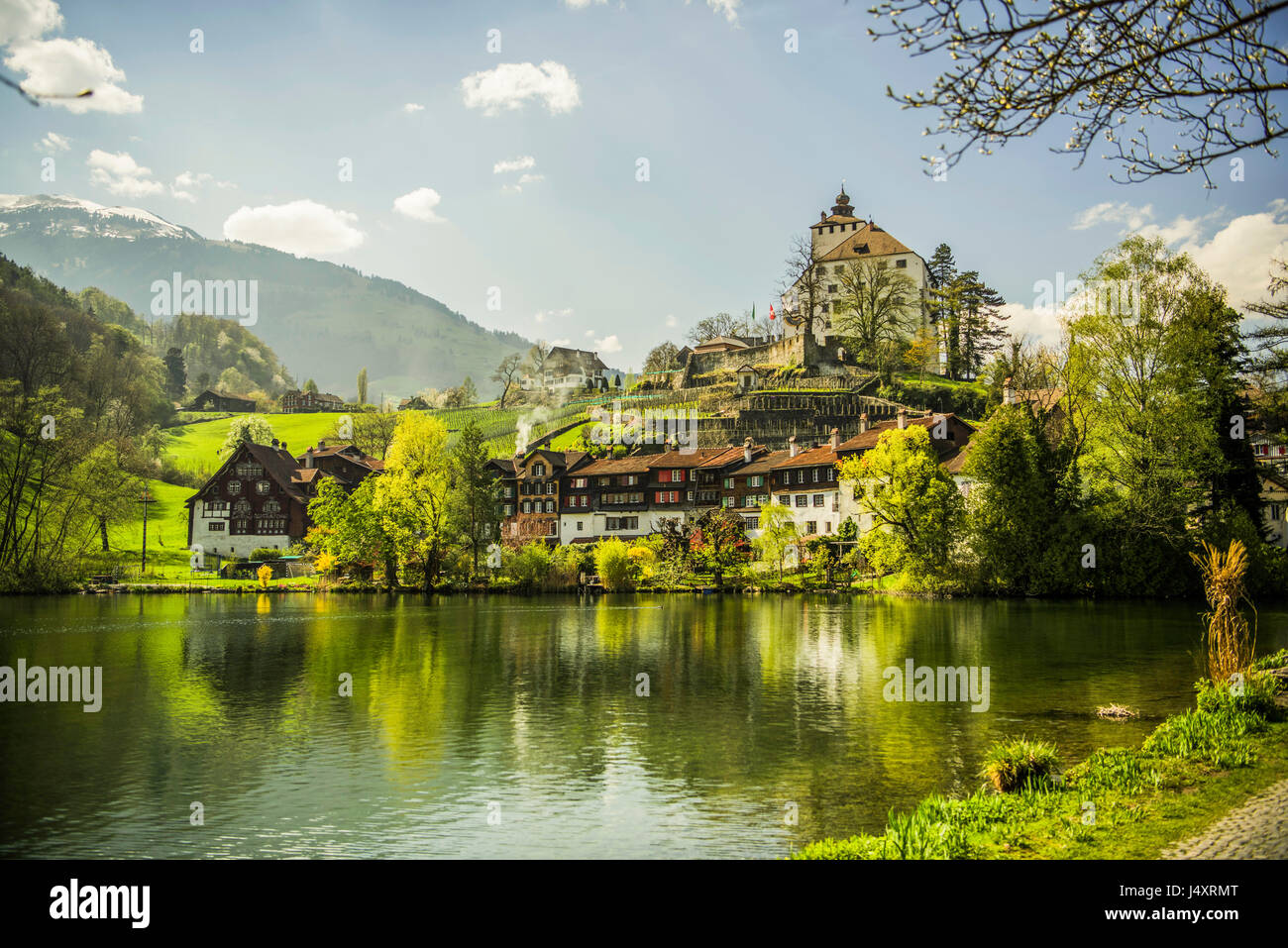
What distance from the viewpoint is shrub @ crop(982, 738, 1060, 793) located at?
579 inches

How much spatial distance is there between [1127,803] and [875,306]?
4489 inches

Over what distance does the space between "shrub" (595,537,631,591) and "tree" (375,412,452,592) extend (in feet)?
43.2

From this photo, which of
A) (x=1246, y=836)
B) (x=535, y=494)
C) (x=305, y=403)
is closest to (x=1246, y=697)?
(x=1246, y=836)

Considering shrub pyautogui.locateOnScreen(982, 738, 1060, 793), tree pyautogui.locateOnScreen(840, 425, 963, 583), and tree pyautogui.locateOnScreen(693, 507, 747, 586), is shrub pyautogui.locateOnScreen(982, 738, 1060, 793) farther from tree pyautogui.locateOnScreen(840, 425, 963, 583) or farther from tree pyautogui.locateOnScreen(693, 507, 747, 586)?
tree pyautogui.locateOnScreen(693, 507, 747, 586)

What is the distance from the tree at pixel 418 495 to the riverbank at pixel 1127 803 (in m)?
63.5

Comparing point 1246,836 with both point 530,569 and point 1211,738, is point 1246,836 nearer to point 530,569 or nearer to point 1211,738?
point 1211,738

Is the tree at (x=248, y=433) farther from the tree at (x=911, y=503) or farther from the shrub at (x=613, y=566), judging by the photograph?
the tree at (x=911, y=503)

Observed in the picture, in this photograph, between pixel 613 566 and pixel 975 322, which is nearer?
pixel 613 566

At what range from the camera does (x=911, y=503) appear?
198 ft

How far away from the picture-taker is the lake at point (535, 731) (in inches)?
599

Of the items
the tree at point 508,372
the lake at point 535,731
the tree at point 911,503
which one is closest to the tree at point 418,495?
the lake at point 535,731

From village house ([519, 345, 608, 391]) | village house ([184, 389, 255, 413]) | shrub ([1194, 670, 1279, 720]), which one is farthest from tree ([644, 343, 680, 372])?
shrub ([1194, 670, 1279, 720])

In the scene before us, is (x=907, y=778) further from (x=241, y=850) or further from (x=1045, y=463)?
(x=1045, y=463)
